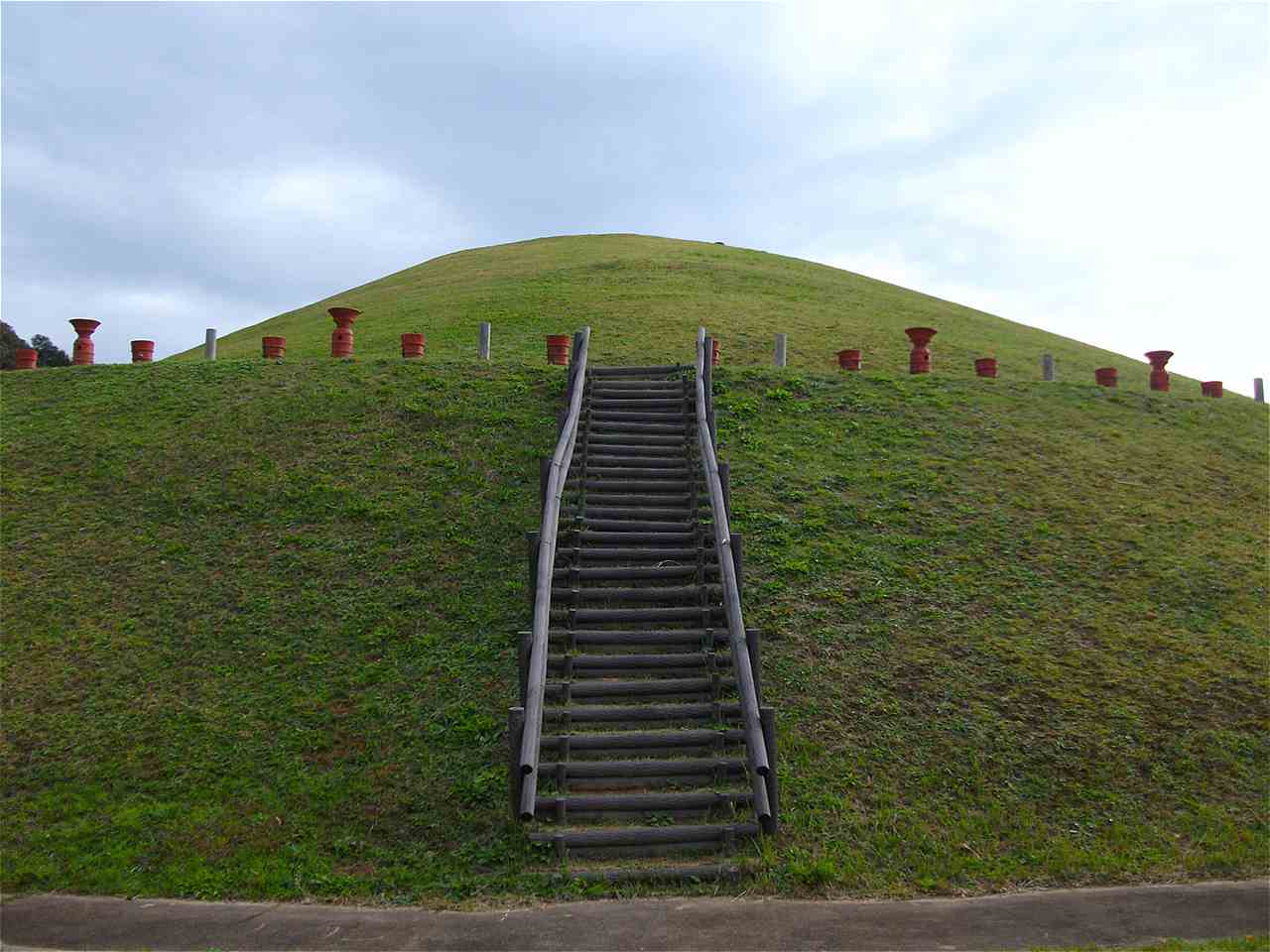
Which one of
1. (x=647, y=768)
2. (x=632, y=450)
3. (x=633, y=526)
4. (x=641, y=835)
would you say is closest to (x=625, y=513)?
(x=633, y=526)

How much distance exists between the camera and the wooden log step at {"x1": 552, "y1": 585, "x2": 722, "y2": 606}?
1012cm

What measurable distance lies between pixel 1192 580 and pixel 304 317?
30.1 metres

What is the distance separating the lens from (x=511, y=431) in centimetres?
1512

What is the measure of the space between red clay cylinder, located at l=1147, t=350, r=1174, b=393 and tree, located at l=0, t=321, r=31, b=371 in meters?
36.2

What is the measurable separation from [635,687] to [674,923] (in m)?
2.72

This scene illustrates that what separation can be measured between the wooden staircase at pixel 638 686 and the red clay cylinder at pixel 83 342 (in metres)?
12.9

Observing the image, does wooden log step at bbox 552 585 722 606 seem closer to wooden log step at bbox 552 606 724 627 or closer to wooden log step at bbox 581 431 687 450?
wooden log step at bbox 552 606 724 627

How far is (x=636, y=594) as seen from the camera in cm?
1017

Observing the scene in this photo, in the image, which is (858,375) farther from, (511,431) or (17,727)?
(17,727)

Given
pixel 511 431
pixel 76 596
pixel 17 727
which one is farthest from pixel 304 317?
pixel 17 727

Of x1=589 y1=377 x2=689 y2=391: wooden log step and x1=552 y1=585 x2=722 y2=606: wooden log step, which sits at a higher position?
x1=589 y1=377 x2=689 y2=391: wooden log step

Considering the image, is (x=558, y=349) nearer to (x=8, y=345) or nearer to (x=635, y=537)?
(x=635, y=537)

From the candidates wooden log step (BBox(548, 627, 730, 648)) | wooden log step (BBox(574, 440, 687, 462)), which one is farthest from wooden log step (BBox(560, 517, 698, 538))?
wooden log step (BBox(548, 627, 730, 648))

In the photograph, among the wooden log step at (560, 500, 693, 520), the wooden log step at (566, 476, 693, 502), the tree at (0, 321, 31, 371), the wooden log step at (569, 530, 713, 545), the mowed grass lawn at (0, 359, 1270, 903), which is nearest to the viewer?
the mowed grass lawn at (0, 359, 1270, 903)
